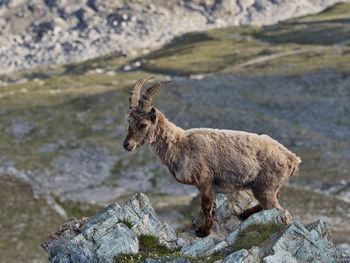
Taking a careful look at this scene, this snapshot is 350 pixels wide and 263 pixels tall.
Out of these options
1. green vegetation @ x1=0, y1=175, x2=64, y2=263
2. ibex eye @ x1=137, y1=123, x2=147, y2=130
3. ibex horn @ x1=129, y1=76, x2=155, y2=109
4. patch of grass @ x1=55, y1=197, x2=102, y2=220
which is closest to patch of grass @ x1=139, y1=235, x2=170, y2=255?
ibex eye @ x1=137, y1=123, x2=147, y2=130

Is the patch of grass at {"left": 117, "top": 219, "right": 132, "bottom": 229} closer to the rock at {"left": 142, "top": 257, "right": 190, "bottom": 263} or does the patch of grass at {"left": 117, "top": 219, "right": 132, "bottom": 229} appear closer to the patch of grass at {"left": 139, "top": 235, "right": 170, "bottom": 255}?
the patch of grass at {"left": 139, "top": 235, "right": 170, "bottom": 255}

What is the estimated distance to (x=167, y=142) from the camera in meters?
16.0

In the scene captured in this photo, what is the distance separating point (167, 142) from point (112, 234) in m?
3.98

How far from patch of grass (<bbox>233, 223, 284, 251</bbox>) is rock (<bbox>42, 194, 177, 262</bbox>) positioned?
2957 millimetres

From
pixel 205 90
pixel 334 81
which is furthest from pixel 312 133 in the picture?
pixel 205 90

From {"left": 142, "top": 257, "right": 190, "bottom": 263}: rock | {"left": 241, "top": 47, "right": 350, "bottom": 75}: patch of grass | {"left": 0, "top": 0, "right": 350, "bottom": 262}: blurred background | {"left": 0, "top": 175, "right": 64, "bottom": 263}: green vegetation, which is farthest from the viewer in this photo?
{"left": 241, "top": 47, "right": 350, "bottom": 75}: patch of grass

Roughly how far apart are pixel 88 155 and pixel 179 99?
31333 millimetres

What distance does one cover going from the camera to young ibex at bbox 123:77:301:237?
49.8ft

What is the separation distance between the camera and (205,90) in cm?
10425

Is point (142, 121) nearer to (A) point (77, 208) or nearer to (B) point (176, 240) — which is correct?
(B) point (176, 240)

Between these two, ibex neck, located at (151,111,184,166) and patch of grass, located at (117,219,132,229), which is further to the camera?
ibex neck, located at (151,111,184,166)

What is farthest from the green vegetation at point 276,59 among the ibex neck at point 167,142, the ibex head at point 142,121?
the ibex head at point 142,121

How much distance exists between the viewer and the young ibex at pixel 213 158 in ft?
49.8

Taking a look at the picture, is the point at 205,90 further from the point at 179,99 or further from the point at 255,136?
the point at 255,136
